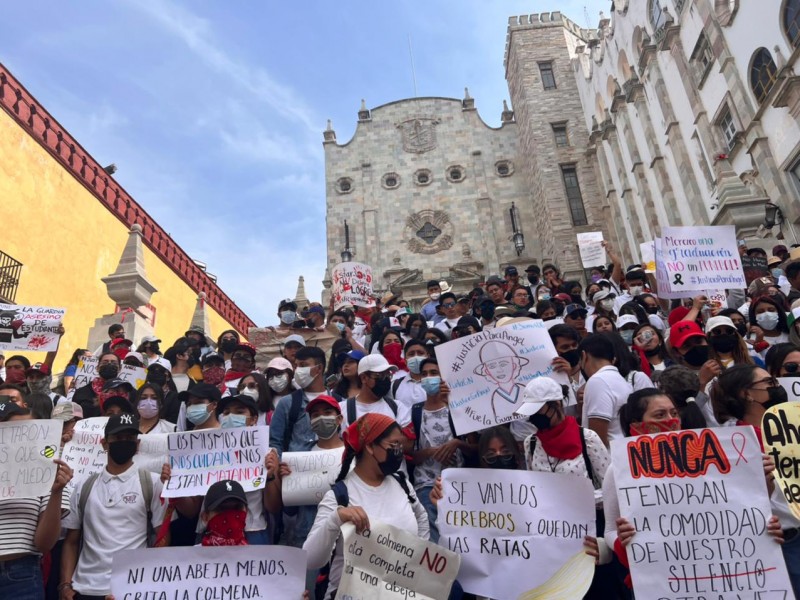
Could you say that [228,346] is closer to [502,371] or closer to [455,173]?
[502,371]

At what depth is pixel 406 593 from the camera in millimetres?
3320

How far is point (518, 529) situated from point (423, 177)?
2879cm

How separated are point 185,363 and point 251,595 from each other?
5.25 metres

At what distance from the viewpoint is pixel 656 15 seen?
21.7 m

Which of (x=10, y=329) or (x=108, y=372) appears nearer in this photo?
(x=108, y=372)

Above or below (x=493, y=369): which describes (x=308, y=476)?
below

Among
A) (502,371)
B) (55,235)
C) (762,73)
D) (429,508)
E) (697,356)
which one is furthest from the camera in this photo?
(55,235)

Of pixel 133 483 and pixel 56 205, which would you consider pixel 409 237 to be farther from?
pixel 133 483

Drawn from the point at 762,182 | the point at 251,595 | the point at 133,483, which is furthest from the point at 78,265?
the point at 762,182

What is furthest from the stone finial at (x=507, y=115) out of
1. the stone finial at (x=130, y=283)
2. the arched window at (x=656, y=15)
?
the stone finial at (x=130, y=283)

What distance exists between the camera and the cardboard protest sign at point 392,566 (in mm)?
3287

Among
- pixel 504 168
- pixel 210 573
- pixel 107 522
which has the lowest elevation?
pixel 210 573

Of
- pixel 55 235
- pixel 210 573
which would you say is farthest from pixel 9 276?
pixel 210 573

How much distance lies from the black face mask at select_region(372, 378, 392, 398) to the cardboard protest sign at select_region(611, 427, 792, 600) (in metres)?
2.19
